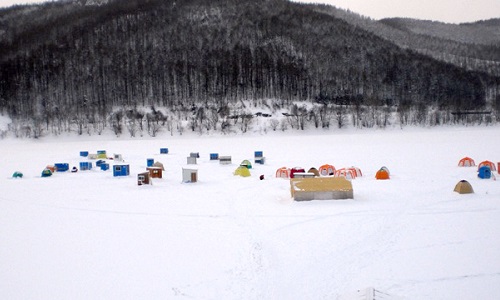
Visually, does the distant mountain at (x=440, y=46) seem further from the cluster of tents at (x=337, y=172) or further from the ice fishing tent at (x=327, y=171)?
the cluster of tents at (x=337, y=172)

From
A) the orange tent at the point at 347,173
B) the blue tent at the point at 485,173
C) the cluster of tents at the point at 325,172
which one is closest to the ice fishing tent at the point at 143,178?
the cluster of tents at the point at 325,172

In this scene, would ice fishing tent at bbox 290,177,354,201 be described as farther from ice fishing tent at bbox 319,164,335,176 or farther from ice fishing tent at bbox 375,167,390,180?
ice fishing tent at bbox 319,164,335,176

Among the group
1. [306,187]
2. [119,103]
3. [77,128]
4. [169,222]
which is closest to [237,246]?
[169,222]

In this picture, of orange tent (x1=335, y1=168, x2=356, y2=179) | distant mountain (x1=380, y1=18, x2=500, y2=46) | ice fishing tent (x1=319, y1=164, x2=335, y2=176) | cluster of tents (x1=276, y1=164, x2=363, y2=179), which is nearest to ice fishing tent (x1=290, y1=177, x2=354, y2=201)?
cluster of tents (x1=276, y1=164, x2=363, y2=179)

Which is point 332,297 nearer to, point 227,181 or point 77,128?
point 227,181

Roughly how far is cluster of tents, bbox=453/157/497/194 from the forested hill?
53.2 metres

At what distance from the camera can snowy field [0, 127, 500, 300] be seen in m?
7.36

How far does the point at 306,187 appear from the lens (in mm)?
14531

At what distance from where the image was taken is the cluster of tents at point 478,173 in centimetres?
1480

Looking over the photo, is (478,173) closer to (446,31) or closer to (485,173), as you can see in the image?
(485,173)

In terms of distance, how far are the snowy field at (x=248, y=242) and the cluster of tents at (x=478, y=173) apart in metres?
0.30

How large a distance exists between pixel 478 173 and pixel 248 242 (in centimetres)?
1374

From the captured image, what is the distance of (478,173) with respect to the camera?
60.2 ft

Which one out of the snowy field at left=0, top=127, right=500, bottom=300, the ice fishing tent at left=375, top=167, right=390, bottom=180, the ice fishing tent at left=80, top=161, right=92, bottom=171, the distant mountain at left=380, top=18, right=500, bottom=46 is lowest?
the snowy field at left=0, top=127, right=500, bottom=300
